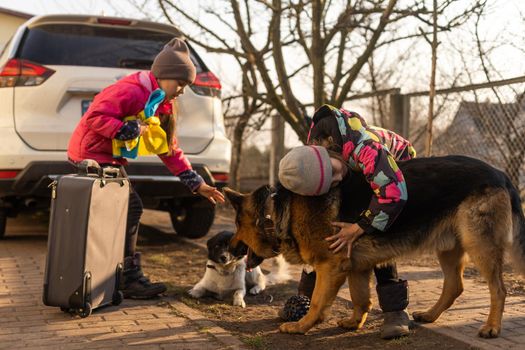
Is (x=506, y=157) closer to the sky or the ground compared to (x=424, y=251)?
closer to the sky

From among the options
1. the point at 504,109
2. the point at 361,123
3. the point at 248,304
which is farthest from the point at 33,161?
the point at 504,109

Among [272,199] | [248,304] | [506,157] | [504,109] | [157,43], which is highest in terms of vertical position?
[157,43]

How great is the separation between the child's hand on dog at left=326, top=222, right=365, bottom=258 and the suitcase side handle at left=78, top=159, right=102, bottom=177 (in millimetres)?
1578

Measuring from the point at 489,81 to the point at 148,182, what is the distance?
3.79m

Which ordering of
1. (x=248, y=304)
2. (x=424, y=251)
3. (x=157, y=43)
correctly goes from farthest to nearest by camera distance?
1. (x=157, y=43)
2. (x=248, y=304)
3. (x=424, y=251)

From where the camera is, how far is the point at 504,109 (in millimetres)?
6660

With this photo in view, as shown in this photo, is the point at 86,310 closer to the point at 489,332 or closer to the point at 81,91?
the point at 489,332

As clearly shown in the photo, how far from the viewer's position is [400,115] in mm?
7730

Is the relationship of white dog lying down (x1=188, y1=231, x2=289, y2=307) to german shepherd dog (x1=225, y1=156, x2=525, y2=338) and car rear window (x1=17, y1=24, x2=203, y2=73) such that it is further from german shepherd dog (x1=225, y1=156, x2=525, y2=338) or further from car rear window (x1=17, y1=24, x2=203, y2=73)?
car rear window (x1=17, y1=24, x2=203, y2=73)

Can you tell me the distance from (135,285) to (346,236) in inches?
70.2

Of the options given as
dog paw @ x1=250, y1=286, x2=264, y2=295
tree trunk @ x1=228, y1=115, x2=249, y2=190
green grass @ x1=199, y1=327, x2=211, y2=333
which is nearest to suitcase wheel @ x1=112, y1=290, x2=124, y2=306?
green grass @ x1=199, y1=327, x2=211, y2=333

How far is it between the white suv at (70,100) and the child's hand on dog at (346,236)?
2784mm

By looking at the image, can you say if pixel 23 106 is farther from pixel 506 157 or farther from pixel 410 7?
pixel 506 157

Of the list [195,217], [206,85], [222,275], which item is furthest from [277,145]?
[222,275]
